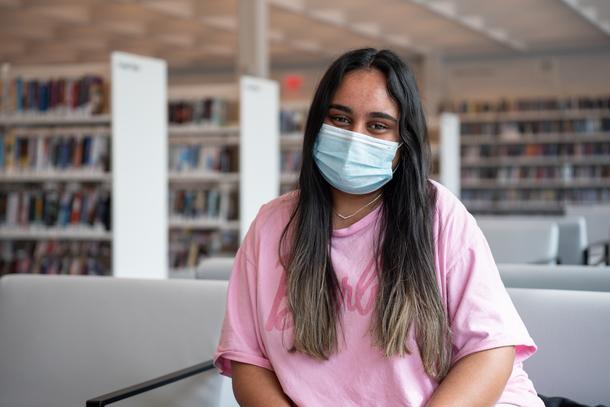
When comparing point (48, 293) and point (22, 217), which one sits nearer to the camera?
point (48, 293)

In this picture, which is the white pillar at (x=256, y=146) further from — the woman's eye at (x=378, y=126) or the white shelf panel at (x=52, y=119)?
the woman's eye at (x=378, y=126)

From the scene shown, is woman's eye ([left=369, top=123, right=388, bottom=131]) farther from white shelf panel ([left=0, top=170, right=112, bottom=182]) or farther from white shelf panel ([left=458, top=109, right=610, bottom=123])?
white shelf panel ([left=458, top=109, right=610, bottom=123])

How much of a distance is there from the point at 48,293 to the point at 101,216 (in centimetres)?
296

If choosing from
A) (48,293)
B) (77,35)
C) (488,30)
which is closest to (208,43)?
(77,35)

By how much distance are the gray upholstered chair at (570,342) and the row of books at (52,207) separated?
3.85 m

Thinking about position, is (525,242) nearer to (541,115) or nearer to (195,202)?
(195,202)

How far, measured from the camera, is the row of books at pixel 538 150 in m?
13.1

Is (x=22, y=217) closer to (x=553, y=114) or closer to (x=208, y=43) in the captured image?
(x=208, y=43)

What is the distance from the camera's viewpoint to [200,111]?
671 centimetres

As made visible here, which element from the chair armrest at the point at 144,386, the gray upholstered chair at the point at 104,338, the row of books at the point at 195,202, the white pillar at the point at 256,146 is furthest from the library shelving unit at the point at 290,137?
the chair armrest at the point at 144,386

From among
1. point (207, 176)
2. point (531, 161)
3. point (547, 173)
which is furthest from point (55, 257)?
point (547, 173)

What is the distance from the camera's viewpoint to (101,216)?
18.3ft

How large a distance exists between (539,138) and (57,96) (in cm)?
927

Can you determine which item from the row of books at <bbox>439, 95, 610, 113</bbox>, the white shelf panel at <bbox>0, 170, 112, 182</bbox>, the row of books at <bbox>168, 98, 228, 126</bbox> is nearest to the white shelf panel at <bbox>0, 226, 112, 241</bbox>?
the white shelf panel at <bbox>0, 170, 112, 182</bbox>
